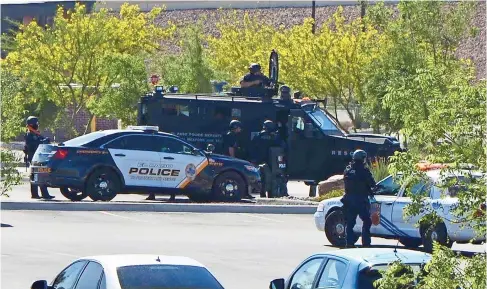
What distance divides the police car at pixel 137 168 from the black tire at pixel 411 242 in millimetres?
6762

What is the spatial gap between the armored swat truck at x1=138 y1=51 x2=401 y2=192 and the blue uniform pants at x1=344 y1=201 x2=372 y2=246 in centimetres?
948

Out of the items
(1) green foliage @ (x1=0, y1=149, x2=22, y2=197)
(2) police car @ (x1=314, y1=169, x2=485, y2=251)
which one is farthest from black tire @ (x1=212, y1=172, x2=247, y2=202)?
(2) police car @ (x1=314, y1=169, x2=485, y2=251)

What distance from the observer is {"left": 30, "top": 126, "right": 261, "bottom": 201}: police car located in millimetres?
24422

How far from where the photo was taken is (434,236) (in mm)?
17641

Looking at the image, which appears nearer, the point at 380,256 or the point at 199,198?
the point at 380,256

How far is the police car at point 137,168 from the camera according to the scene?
24422 millimetres

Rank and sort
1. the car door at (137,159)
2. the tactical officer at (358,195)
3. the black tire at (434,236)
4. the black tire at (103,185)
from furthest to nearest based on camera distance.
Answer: the car door at (137,159) < the black tire at (103,185) < the tactical officer at (358,195) < the black tire at (434,236)

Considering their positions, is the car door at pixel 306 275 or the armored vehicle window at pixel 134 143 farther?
the armored vehicle window at pixel 134 143

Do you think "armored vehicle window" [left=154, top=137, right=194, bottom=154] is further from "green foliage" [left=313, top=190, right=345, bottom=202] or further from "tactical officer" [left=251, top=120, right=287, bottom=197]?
"green foliage" [left=313, top=190, right=345, bottom=202]

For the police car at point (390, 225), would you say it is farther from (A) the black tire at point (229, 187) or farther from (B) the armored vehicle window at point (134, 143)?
(B) the armored vehicle window at point (134, 143)

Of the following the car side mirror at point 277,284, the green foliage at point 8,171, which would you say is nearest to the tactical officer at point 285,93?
the green foliage at point 8,171

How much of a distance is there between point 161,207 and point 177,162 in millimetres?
1252

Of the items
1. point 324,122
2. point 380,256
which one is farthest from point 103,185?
point 380,256

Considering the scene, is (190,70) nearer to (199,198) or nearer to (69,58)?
(69,58)
